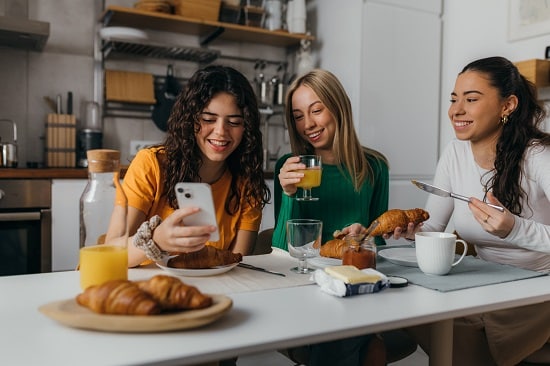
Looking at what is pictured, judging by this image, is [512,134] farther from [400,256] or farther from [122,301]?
[122,301]

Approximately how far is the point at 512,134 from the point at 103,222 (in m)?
1.34

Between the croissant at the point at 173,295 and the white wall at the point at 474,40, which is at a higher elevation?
the white wall at the point at 474,40

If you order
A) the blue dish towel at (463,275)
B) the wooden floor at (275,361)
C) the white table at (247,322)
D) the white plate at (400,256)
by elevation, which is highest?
the white plate at (400,256)

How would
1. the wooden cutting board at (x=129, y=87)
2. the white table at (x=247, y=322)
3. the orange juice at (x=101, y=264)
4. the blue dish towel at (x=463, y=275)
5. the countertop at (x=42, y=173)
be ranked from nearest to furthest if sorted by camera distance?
1. the white table at (x=247, y=322)
2. the orange juice at (x=101, y=264)
3. the blue dish towel at (x=463, y=275)
4. the countertop at (x=42, y=173)
5. the wooden cutting board at (x=129, y=87)

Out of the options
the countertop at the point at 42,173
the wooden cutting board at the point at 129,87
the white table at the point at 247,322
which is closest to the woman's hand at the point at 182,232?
the white table at the point at 247,322

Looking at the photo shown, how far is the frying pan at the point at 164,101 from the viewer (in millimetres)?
3416

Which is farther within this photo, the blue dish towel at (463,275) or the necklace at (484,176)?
the necklace at (484,176)

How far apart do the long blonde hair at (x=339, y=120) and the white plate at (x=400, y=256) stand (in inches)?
17.3

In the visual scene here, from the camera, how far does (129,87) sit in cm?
329

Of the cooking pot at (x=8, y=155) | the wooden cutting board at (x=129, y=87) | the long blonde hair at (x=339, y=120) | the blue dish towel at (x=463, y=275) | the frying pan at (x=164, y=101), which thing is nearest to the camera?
the blue dish towel at (x=463, y=275)

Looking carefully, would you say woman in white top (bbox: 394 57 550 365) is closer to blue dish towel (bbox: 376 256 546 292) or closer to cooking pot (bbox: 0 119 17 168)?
blue dish towel (bbox: 376 256 546 292)

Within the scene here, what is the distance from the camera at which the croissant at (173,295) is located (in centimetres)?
85

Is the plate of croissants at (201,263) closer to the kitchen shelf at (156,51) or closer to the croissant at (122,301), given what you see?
the croissant at (122,301)

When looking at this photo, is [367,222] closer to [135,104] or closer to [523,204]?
[523,204]
